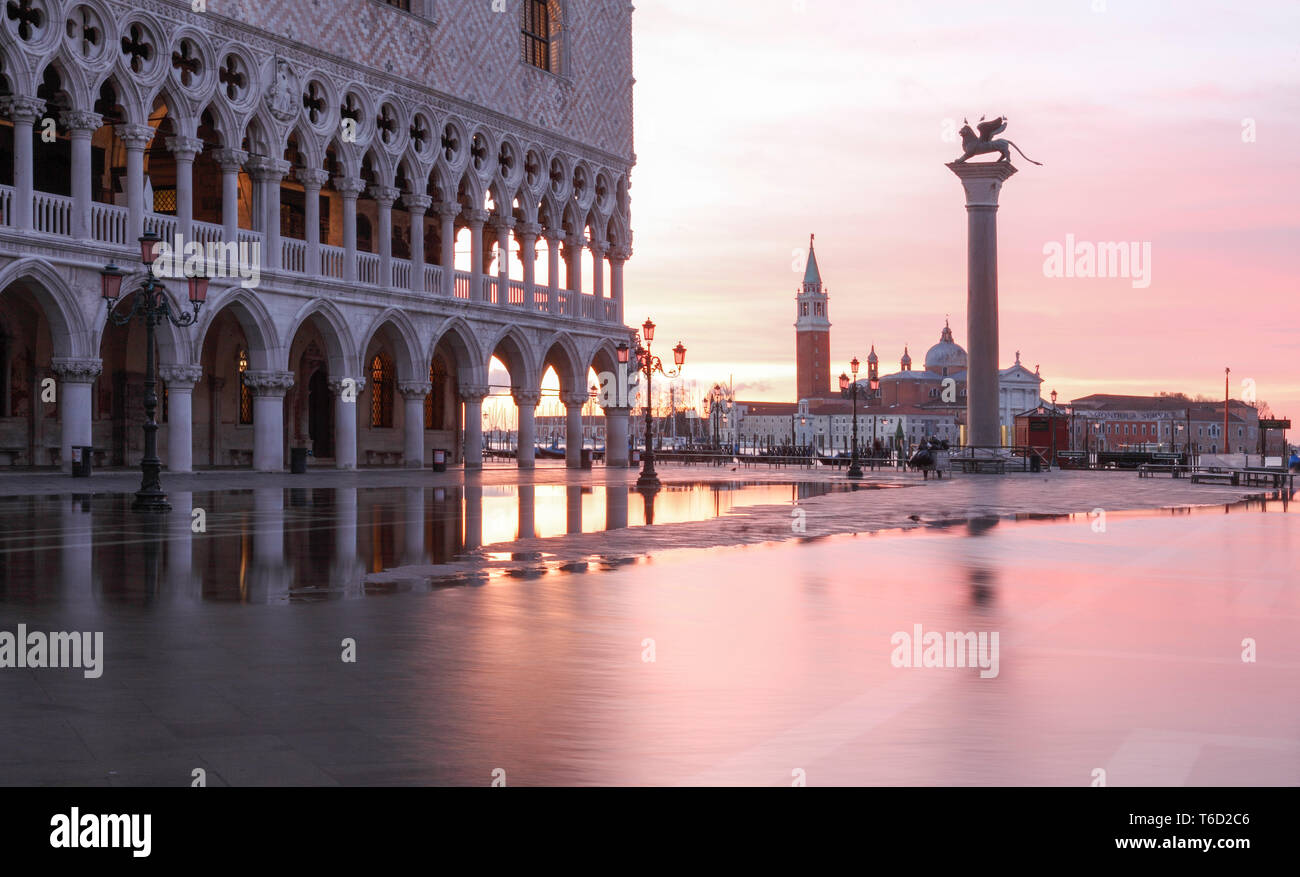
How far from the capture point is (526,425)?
4928 cm

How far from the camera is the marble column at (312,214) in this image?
3909 centimetres

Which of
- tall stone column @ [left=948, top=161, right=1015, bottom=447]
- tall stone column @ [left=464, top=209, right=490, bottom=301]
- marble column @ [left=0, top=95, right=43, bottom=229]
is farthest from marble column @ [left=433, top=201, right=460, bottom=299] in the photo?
tall stone column @ [left=948, top=161, right=1015, bottom=447]

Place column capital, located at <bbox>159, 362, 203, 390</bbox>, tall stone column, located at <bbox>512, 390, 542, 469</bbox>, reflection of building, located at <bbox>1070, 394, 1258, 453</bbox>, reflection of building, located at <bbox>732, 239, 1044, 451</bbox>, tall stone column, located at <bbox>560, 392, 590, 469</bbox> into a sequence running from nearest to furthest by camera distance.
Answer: column capital, located at <bbox>159, 362, 203, 390</bbox> → tall stone column, located at <bbox>512, 390, 542, 469</bbox> → tall stone column, located at <bbox>560, 392, 590, 469</bbox> → reflection of building, located at <bbox>1070, 394, 1258, 453</bbox> → reflection of building, located at <bbox>732, 239, 1044, 451</bbox>

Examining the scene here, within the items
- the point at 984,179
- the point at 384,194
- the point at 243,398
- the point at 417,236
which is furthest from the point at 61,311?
the point at 984,179

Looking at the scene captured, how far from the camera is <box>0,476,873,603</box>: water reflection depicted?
11.8m

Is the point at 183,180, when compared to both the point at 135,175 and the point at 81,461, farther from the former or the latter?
the point at 81,461

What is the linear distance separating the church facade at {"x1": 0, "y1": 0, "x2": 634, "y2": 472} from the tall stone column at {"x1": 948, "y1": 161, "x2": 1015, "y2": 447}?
13.5 m

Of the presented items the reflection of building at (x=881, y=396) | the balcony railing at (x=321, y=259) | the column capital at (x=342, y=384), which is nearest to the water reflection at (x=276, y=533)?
the balcony railing at (x=321, y=259)

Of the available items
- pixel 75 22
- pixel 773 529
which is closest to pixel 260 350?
pixel 75 22

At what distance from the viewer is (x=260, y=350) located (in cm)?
3731

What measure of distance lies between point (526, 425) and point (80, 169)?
20065 mm

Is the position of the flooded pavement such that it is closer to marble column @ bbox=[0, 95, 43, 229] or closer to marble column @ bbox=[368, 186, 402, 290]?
marble column @ bbox=[0, 95, 43, 229]

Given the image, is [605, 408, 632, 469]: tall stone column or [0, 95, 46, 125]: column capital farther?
[605, 408, 632, 469]: tall stone column
